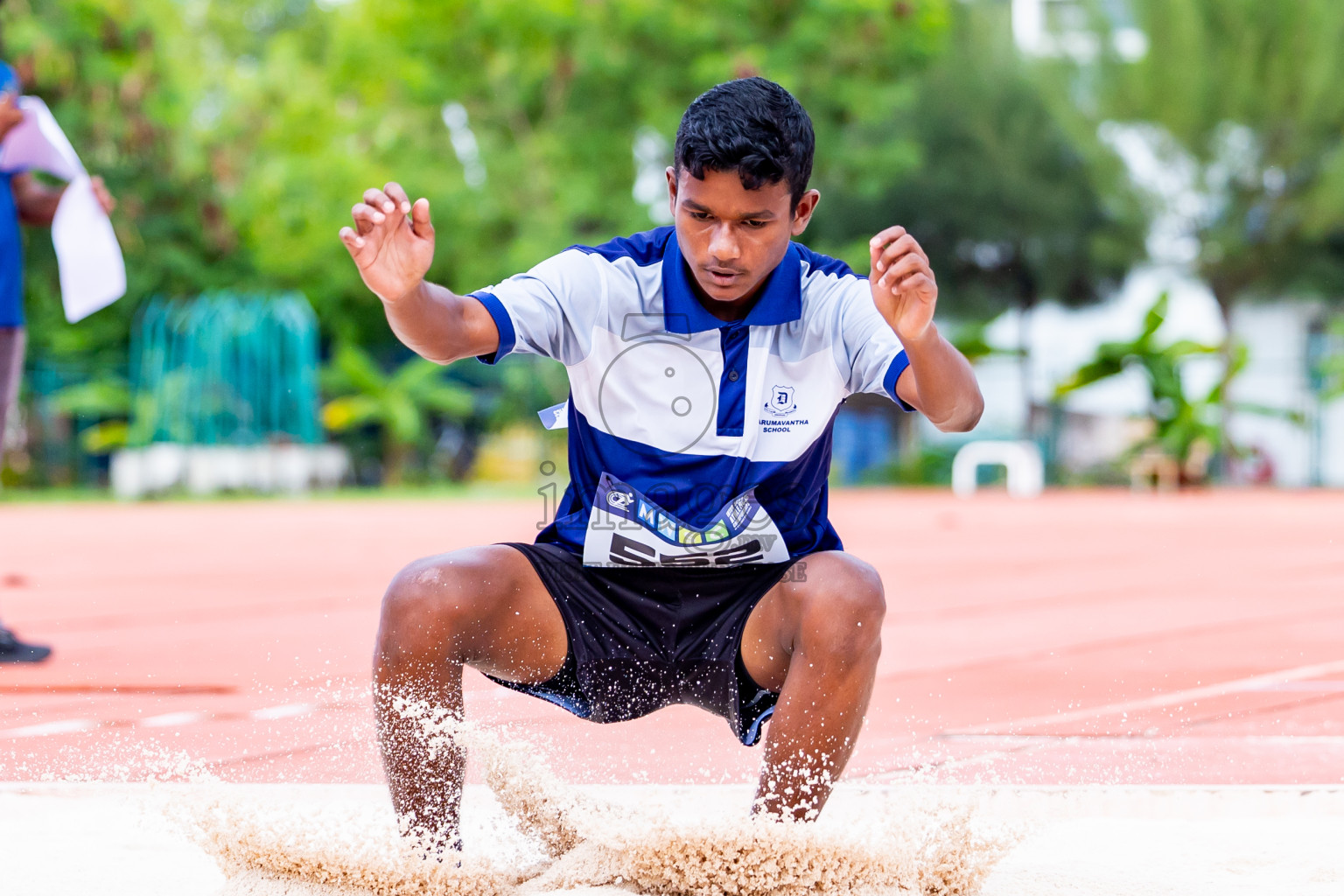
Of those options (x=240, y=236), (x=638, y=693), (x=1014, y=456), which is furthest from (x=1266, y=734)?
(x=240, y=236)

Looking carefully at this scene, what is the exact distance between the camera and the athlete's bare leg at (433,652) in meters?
2.14

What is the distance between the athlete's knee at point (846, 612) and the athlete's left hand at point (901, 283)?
1.16 ft

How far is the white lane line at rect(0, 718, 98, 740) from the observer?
329 centimetres

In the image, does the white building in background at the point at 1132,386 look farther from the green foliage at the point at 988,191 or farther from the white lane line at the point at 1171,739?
the white lane line at the point at 1171,739

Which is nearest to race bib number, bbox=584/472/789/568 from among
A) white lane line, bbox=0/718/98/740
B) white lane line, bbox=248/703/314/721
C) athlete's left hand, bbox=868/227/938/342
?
athlete's left hand, bbox=868/227/938/342

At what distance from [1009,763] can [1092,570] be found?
15.5 feet

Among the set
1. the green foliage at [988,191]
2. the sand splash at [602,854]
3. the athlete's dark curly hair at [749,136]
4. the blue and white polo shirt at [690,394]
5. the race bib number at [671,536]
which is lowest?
the sand splash at [602,854]

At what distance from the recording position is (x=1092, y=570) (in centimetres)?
756

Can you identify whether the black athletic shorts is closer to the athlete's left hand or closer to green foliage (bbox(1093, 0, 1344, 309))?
the athlete's left hand

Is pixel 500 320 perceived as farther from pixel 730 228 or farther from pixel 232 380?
pixel 232 380

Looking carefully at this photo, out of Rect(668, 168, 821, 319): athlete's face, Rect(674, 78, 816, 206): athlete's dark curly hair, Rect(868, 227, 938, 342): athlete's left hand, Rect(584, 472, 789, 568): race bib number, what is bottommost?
Rect(584, 472, 789, 568): race bib number

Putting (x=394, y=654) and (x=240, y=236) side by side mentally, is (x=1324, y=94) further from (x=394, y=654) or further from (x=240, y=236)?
(x=394, y=654)

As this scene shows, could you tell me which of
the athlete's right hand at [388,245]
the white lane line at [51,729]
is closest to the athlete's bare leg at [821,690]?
the athlete's right hand at [388,245]

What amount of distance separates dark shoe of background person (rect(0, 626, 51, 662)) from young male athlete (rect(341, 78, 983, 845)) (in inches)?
93.8
